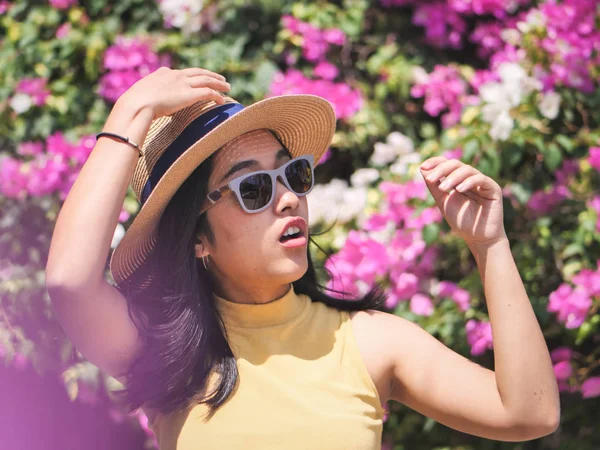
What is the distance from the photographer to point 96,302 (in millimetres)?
1688

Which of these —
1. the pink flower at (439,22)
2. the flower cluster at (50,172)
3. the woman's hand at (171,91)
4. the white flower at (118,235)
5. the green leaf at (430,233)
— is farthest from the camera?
the pink flower at (439,22)

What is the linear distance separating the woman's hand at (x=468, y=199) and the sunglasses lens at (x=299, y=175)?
0.25m

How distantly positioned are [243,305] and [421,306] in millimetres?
1467

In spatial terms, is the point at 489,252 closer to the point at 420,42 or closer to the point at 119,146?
the point at 119,146

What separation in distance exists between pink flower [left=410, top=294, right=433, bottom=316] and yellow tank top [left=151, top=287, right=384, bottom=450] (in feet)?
4.45

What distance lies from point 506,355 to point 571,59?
2.05 m

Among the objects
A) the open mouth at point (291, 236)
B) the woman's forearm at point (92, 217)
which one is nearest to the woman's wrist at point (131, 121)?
the woman's forearm at point (92, 217)

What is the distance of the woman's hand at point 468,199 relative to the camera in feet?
5.73

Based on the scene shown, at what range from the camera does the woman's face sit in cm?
180

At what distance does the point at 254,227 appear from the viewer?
1814 millimetres

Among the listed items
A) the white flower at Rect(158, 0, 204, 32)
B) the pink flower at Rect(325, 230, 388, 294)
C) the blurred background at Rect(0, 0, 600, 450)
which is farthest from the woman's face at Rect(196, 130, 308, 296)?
the white flower at Rect(158, 0, 204, 32)

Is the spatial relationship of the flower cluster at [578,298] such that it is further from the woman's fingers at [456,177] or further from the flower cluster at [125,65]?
the flower cluster at [125,65]

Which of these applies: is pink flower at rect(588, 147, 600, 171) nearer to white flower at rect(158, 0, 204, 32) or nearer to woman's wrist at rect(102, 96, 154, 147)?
white flower at rect(158, 0, 204, 32)

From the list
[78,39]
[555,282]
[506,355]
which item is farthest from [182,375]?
[78,39]
